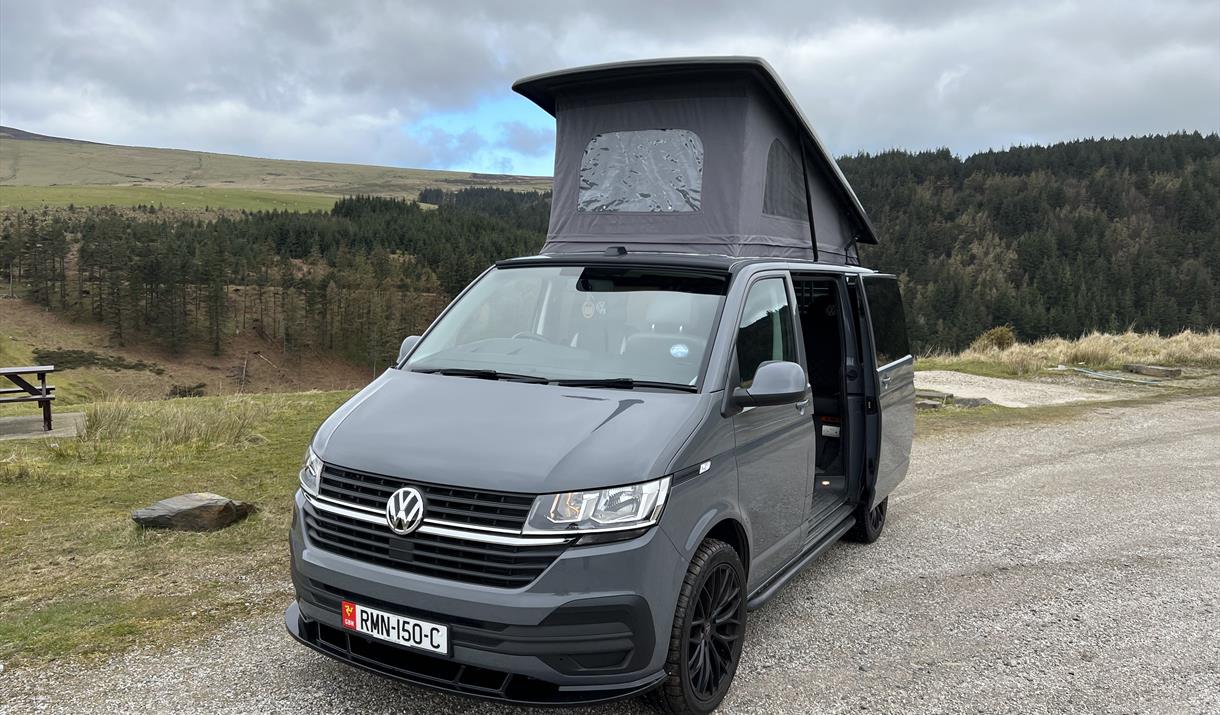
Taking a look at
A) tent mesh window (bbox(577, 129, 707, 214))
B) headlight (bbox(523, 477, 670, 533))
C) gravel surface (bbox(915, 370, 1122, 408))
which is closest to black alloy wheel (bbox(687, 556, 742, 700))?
headlight (bbox(523, 477, 670, 533))

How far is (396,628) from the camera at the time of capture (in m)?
2.93

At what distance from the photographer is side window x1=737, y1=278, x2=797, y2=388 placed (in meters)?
3.82

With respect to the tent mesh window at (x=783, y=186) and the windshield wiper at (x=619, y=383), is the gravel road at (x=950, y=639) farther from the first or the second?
the tent mesh window at (x=783, y=186)

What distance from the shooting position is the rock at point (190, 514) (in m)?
5.69

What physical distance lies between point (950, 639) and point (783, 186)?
3706 mm

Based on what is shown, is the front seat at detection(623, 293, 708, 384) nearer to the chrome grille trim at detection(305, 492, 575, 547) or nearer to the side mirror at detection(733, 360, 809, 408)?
the side mirror at detection(733, 360, 809, 408)

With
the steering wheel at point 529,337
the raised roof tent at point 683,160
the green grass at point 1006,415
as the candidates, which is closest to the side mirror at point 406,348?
the steering wheel at point 529,337

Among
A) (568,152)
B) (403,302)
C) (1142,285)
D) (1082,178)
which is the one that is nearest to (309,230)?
(403,302)

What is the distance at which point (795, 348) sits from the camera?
4.38 meters

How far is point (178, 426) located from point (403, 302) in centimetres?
8897

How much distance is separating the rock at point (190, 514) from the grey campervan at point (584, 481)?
266 centimetres

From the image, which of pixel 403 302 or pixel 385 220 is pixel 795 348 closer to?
pixel 403 302

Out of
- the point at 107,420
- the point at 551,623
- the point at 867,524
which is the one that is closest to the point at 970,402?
the point at 867,524

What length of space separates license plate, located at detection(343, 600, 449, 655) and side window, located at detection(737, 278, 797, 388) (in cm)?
170
